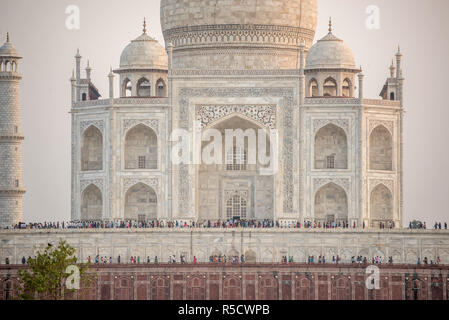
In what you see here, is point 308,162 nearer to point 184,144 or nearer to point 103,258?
point 184,144

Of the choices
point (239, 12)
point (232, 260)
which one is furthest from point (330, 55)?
point (232, 260)

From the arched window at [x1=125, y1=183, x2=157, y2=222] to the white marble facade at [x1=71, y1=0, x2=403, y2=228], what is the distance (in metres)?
0.04

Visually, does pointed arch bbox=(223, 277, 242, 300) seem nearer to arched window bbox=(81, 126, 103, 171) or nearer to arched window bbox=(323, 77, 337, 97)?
arched window bbox=(81, 126, 103, 171)

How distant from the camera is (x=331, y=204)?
59438 millimetres

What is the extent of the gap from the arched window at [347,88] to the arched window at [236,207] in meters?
5.79

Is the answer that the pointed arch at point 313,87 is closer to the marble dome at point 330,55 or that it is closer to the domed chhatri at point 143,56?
the marble dome at point 330,55

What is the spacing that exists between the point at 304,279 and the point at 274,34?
1316cm

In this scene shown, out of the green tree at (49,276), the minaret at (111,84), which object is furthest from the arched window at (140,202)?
the green tree at (49,276)

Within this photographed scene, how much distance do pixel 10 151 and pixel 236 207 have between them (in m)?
8.56

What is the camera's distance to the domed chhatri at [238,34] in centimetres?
6219

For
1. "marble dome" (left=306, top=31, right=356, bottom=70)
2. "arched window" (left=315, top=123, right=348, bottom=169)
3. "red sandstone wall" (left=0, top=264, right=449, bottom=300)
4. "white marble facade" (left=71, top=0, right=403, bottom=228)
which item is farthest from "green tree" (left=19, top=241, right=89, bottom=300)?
"marble dome" (left=306, top=31, right=356, bottom=70)

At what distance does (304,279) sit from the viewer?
52.7 m

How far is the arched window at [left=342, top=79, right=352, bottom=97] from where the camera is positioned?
6141cm
